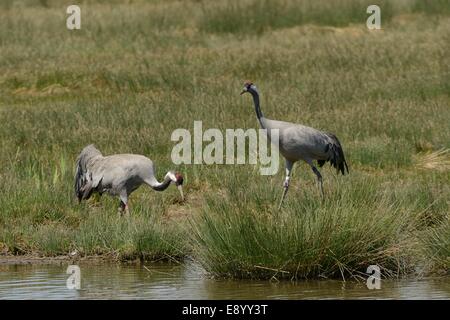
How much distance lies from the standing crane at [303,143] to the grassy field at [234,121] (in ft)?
1.20

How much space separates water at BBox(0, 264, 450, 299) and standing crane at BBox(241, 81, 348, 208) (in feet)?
9.46

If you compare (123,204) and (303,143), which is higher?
(303,143)

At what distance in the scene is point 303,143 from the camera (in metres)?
12.6

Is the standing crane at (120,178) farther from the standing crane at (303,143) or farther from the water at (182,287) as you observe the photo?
the water at (182,287)

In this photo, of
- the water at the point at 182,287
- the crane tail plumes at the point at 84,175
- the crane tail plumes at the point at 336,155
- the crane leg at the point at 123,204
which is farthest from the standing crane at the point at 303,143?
the water at the point at 182,287

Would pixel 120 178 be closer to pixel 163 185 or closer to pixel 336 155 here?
pixel 163 185

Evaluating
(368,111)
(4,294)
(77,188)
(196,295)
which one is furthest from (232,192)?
(368,111)

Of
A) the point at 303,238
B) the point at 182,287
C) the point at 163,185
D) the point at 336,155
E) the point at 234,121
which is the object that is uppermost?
the point at 234,121

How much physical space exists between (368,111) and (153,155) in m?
3.42

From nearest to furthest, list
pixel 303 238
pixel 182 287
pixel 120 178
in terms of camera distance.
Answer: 1. pixel 303 238
2. pixel 182 287
3. pixel 120 178

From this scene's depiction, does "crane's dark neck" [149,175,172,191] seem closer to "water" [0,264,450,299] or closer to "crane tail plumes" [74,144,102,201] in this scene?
"crane tail plumes" [74,144,102,201]

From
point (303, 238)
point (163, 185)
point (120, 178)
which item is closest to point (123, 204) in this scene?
point (120, 178)

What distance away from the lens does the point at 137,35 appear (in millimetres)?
23344

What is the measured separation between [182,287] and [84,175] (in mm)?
3112
